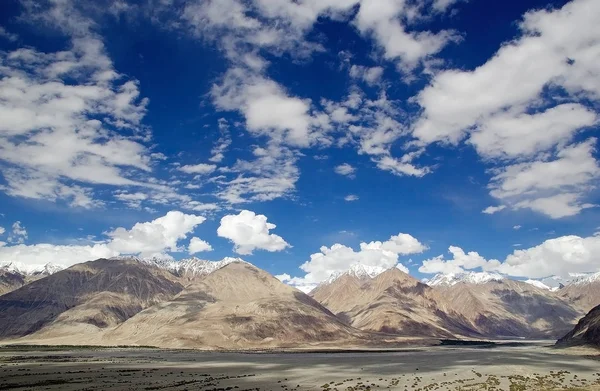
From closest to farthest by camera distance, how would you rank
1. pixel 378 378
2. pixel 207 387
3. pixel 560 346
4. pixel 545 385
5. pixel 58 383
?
pixel 545 385 → pixel 207 387 → pixel 58 383 → pixel 378 378 → pixel 560 346

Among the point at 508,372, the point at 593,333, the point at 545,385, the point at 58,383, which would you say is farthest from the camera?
the point at 593,333

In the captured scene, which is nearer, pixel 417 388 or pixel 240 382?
pixel 417 388

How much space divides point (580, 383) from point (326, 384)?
31.3 meters

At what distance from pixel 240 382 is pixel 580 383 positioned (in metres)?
43.9

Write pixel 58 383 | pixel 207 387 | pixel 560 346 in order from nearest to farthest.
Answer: pixel 207 387, pixel 58 383, pixel 560 346

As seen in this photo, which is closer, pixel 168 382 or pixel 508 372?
pixel 168 382

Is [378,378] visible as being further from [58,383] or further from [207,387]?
[58,383]

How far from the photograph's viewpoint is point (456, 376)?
71.4m

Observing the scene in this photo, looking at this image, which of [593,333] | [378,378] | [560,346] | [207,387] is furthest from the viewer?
[560,346]

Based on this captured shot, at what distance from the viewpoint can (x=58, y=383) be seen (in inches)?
2552

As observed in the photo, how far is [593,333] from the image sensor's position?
17262cm

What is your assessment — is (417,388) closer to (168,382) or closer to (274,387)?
(274,387)

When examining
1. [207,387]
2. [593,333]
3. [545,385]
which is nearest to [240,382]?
[207,387]

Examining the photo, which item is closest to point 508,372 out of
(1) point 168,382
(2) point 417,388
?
(2) point 417,388
